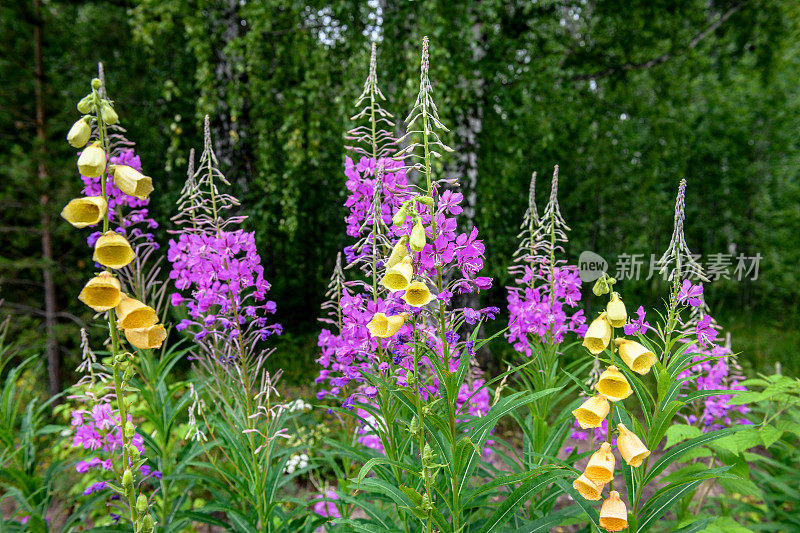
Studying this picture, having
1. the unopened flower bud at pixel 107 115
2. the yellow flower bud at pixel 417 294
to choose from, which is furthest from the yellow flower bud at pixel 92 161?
the yellow flower bud at pixel 417 294

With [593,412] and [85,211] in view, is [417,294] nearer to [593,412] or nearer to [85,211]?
[593,412]

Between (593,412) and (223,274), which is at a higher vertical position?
(223,274)

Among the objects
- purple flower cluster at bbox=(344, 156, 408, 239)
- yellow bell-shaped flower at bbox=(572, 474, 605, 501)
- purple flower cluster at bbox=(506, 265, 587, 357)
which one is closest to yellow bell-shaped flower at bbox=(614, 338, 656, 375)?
yellow bell-shaped flower at bbox=(572, 474, 605, 501)

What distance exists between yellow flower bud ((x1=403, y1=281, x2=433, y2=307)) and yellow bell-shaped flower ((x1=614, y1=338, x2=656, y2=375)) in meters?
0.58

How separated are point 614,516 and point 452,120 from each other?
4.11 metres

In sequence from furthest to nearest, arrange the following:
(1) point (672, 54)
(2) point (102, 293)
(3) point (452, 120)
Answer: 1. (1) point (672, 54)
2. (3) point (452, 120)
3. (2) point (102, 293)

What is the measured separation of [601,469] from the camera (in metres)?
1.18

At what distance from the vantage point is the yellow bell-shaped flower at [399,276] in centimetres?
116

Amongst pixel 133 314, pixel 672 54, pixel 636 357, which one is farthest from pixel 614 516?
pixel 672 54

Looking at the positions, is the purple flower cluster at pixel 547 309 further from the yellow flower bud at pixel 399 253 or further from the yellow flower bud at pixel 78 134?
→ the yellow flower bud at pixel 78 134

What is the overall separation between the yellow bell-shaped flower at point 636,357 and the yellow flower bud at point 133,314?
1.27m

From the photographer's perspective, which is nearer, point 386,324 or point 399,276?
point 399,276

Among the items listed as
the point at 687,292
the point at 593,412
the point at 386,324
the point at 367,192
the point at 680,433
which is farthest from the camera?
the point at 680,433

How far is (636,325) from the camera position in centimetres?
157
